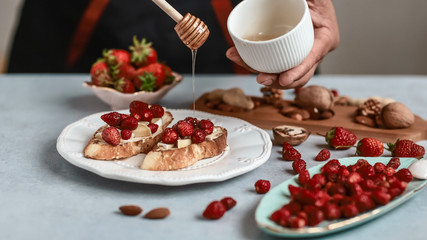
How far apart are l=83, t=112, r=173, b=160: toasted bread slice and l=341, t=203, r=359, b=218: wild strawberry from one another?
0.65m

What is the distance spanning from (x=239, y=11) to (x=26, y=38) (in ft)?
5.30

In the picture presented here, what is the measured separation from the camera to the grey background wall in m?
3.59

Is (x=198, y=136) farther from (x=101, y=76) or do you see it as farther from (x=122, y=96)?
(x=101, y=76)

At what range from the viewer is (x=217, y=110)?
6.18ft

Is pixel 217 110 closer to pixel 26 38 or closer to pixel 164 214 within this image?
pixel 164 214

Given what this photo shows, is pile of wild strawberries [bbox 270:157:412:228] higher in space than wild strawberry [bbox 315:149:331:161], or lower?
higher

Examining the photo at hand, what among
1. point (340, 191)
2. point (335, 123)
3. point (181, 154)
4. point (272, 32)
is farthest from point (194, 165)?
point (335, 123)

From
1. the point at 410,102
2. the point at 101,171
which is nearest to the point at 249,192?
the point at 101,171

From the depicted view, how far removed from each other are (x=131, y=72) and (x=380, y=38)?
2483mm

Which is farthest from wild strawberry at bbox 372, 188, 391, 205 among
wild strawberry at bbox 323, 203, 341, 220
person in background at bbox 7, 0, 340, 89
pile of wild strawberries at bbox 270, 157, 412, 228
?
person in background at bbox 7, 0, 340, 89

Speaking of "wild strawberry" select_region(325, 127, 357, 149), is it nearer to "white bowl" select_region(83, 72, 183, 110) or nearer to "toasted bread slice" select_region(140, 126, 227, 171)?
"toasted bread slice" select_region(140, 126, 227, 171)

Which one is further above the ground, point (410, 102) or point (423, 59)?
point (410, 102)

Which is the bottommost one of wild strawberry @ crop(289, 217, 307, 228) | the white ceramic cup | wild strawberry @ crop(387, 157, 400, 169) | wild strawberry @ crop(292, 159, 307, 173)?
wild strawberry @ crop(292, 159, 307, 173)

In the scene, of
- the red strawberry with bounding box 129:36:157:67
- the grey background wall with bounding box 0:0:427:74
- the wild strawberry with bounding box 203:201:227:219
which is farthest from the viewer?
the grey background wall with bounding box 0:0:427:74
